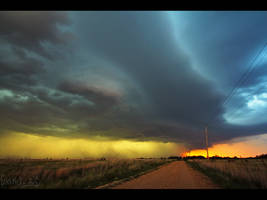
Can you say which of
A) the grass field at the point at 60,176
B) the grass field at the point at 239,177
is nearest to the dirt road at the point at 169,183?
the grass field at the point at 239,177

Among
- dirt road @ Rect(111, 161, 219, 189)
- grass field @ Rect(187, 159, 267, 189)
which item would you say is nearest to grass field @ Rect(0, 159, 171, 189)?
dirt road @ Rect(111, 161, 219, 189)

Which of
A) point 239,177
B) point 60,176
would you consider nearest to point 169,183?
point 239,177

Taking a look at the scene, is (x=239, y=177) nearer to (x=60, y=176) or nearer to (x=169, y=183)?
(x=169, y=183)

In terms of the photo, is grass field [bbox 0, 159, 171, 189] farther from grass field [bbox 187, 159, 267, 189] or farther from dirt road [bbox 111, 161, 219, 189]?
grass field [bbox 187, 159, 267, 189]

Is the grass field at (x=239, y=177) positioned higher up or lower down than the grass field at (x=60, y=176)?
higher up

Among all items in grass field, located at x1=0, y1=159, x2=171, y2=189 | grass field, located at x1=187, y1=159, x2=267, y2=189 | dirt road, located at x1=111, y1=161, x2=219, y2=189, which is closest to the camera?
dirt road, located at x1=111, y1=161, x2=219, y2=189

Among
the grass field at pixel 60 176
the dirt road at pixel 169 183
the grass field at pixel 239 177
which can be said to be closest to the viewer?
the dirt road at pixel 169 183

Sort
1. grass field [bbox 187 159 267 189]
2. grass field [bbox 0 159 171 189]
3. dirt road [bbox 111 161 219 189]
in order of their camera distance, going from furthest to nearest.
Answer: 1. grass field [bbox 187 159 267 189]
2. grass field [bbox 0 159 171 189]
3. dirt road [bbox 111 161 219 189]

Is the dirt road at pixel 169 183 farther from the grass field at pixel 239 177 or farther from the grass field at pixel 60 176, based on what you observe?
the grass field at pixel 60 176
